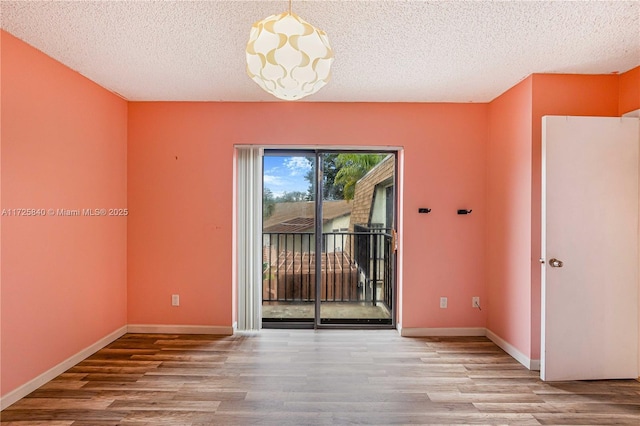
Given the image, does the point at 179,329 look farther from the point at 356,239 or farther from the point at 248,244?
the point at 356,239

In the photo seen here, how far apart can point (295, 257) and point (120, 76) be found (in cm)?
255

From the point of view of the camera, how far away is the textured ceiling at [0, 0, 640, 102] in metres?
1.77

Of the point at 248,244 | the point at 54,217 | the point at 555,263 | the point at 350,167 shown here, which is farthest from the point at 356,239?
the point at 54,217

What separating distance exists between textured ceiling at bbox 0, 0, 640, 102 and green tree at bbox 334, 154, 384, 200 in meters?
0.81

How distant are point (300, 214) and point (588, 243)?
105 inches

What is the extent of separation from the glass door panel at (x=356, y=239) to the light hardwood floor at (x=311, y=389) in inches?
28.4

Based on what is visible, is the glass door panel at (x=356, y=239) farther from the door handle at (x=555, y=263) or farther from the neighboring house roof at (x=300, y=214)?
the door handle at (x=555, y=263)

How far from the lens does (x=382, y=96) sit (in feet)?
10.1

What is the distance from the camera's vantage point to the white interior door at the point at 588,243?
2.34 meters

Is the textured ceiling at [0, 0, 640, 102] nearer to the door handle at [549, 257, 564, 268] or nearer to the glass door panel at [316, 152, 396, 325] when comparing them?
the glass door panel at [316, 152, 396, 325]

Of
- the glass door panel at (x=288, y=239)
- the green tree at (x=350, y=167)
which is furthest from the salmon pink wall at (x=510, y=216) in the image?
the glass door panel at (x=288, y=239)

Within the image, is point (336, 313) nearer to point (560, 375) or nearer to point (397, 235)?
point (397, 235)

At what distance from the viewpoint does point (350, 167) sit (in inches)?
138

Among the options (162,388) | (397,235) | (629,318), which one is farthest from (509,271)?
(162,388)
